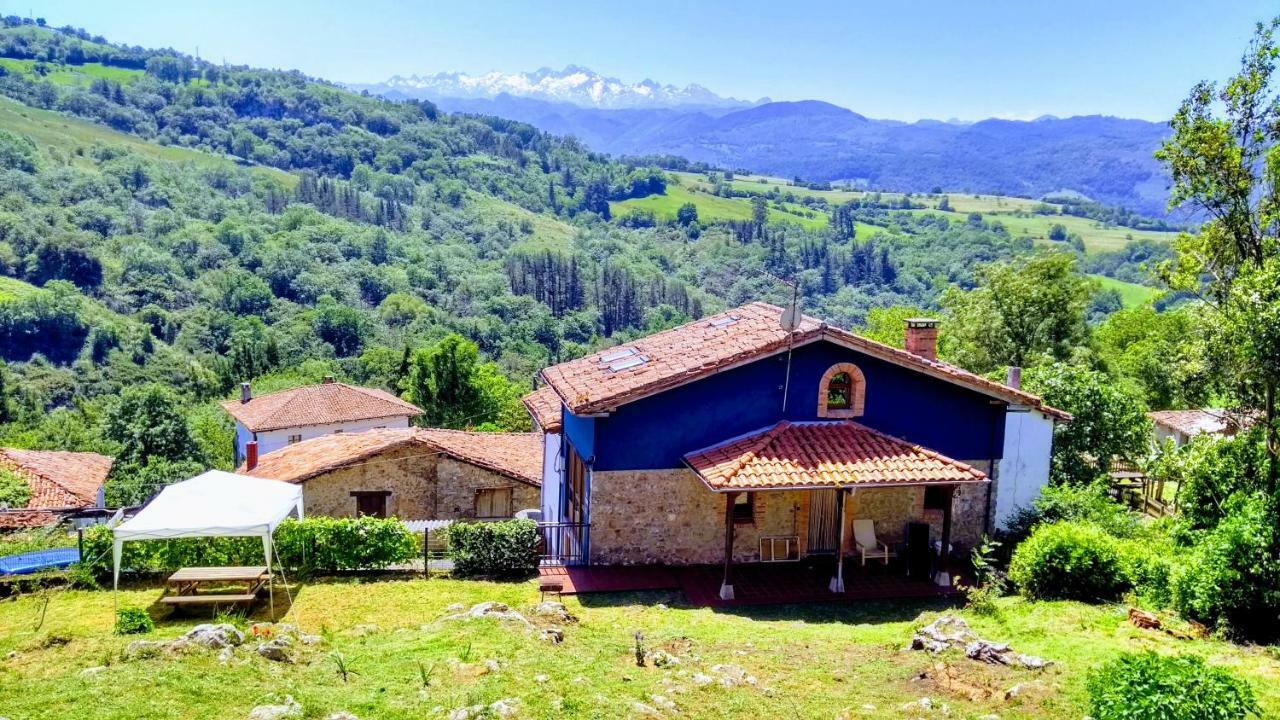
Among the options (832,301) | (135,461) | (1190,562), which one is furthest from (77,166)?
(1190,562)

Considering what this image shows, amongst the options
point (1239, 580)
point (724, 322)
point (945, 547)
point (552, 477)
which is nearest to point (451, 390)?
point (552, 477)

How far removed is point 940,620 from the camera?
12.5 m

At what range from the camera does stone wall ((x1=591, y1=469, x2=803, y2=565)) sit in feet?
57.0

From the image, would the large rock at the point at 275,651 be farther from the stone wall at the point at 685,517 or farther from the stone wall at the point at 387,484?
the stone wall at the point at 387,484

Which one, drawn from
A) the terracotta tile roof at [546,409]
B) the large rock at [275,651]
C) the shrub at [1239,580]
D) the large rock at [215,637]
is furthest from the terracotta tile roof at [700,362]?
the large rock at [215,637]

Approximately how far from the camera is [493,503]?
2534 cm

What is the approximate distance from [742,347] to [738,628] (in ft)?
20.2

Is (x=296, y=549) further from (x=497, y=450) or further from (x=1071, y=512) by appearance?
(x=1071, y=512)

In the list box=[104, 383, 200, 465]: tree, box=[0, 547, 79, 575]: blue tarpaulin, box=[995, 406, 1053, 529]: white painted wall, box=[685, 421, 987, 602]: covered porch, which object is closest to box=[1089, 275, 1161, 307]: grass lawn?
box=[995, 406, 1053, 529]: white painted wall

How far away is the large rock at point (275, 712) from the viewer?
8.77 meters

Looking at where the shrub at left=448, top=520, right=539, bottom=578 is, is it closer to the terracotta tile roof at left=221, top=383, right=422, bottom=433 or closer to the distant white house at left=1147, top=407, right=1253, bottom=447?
the distant white house at left=1147, top=407, right=1253, bottom=447

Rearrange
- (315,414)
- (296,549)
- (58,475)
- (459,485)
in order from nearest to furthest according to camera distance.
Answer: (296,549), (459,485), (58,475), (315,414)

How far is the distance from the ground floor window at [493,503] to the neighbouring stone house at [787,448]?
5.97m

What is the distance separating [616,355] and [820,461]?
6.25m
